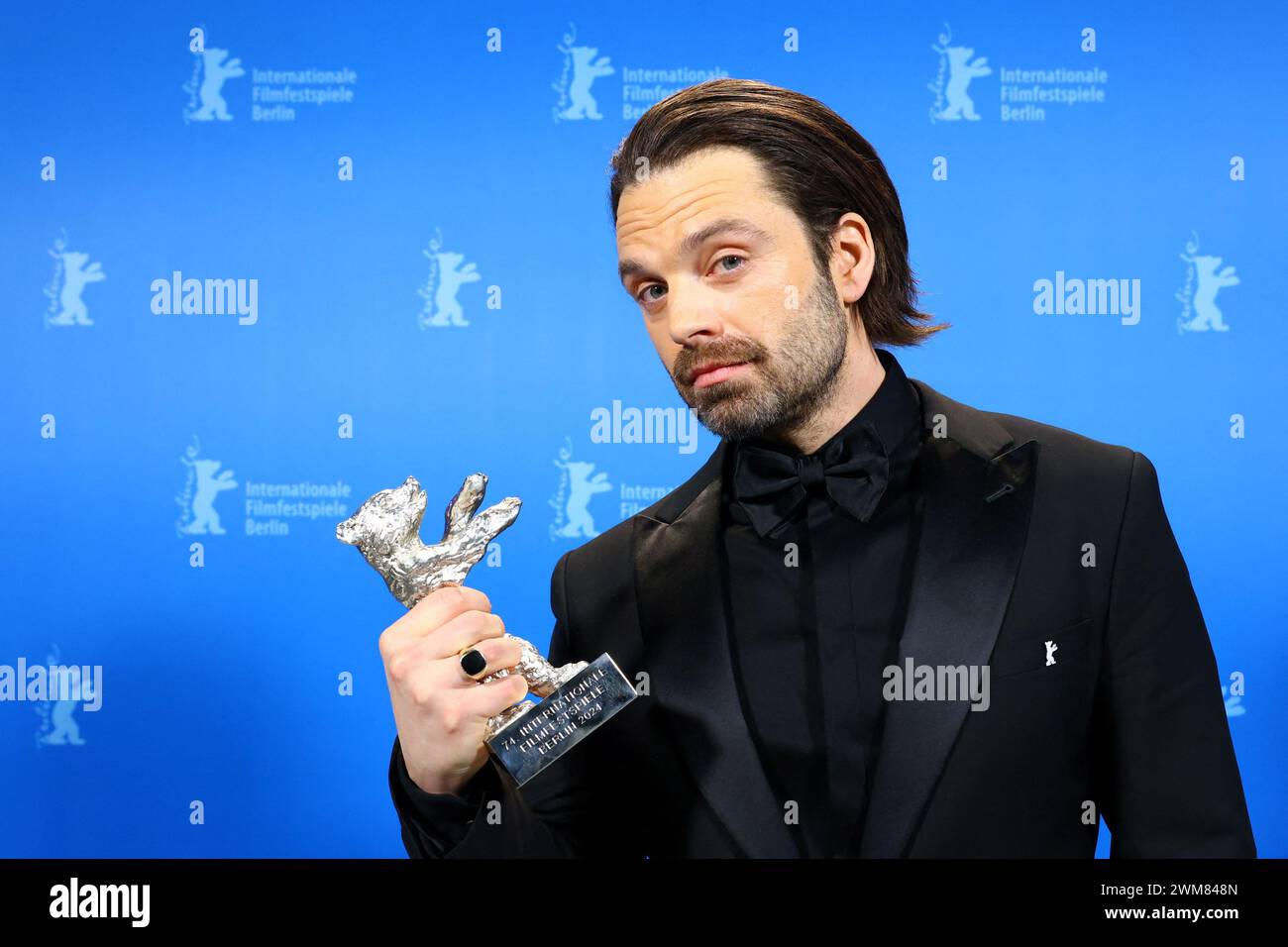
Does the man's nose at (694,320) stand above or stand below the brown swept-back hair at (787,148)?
below

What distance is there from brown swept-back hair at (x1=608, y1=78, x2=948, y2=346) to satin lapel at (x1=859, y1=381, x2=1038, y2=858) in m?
0.37

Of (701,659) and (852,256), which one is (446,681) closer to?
(701,659)

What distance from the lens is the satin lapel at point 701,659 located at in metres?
1.88

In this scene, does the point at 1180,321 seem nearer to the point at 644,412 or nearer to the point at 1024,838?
the point at 644,412

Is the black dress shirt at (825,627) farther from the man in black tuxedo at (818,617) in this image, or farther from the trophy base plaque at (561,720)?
the trophy base plaque at (561,720)

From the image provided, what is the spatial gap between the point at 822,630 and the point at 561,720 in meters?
0.50

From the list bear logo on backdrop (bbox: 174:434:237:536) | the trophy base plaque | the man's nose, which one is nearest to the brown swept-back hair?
the man's nose

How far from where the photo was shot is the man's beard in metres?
2.01

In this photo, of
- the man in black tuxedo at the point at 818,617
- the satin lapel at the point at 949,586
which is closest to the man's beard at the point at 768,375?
the man in black tuxedo at the point at 818,617

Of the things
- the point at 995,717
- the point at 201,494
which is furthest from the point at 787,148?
the point at 201,494

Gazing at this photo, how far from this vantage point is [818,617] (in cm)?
205

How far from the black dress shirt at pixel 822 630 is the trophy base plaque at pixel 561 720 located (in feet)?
0.33

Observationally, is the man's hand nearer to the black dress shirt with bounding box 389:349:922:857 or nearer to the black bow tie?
the black dress shirt with bounding box 389:349:922:857

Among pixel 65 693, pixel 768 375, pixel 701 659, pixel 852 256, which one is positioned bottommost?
pixel 65 693
